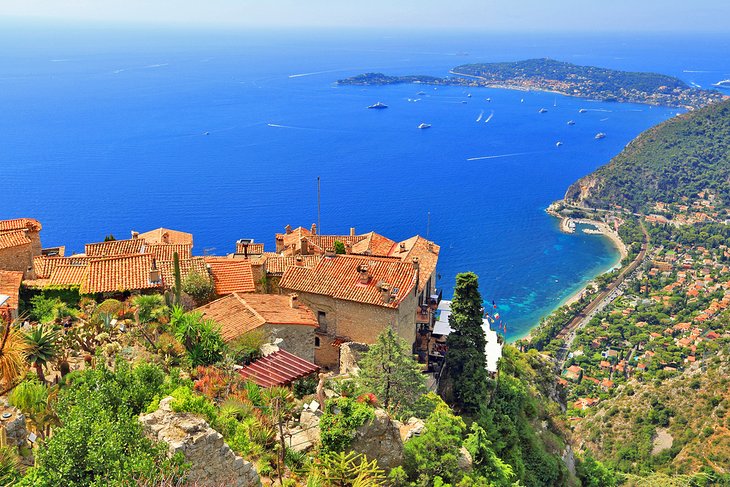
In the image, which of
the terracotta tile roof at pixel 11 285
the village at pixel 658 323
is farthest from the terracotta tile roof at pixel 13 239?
the village at pixel 658 323

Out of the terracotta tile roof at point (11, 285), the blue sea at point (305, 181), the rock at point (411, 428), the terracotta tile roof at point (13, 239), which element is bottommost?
the blue sea at point (305, 181)

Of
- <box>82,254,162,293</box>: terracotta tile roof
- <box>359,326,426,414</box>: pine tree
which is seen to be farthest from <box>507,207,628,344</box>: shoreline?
<box>82,254,162,293</box>: terracotta tile roof

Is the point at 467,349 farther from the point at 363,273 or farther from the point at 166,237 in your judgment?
the point at 166,237

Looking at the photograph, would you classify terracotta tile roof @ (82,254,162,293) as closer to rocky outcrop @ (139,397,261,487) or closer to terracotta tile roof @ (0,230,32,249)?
terracotta tile roof @ (0,230,32,249)

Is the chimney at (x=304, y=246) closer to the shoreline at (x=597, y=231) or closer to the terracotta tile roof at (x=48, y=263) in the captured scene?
the terracotta tile roof at (x=48, y=263)

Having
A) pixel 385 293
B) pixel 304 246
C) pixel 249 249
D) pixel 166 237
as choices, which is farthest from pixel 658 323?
pixel 166 237

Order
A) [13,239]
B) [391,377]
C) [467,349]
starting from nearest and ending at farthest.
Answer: [391,377] < [13,239] < [467,349]
